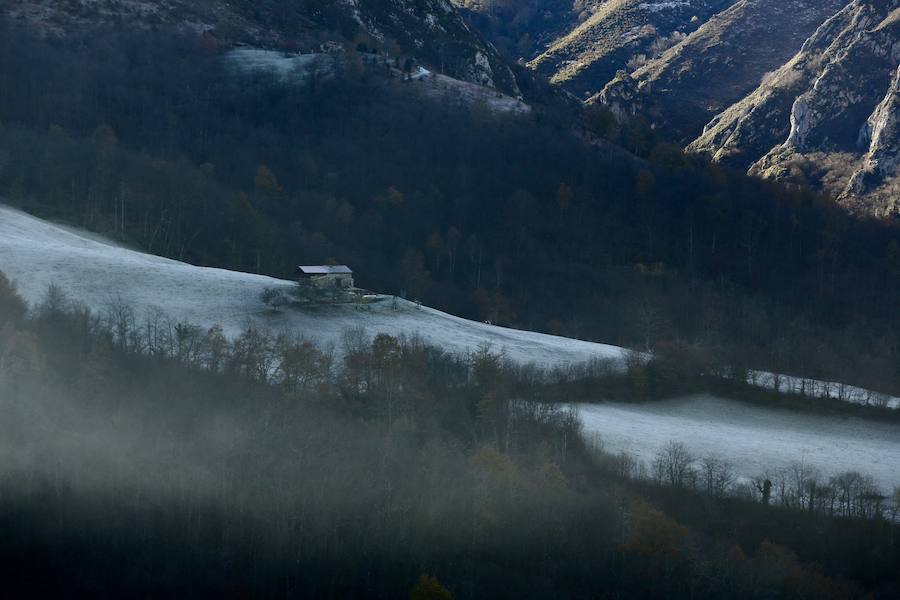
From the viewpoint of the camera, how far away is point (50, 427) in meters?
52.6

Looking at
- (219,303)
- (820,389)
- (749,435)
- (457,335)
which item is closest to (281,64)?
(219,303)

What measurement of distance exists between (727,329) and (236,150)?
202 feet

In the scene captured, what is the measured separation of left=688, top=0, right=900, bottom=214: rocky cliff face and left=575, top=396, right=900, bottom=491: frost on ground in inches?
4106

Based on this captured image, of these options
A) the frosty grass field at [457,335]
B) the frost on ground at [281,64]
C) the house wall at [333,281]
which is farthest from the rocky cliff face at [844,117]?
the house wall at [333,281]

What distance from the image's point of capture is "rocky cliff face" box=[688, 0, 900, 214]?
173m

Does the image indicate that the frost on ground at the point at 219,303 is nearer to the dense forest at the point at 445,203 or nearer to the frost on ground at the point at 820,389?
the frost on ground at the point at 820,389

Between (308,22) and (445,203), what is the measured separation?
2526 inches

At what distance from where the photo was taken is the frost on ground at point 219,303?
73.2 meters

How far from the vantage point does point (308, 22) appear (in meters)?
183

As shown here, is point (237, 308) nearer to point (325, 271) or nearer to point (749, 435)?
point (325, 271)

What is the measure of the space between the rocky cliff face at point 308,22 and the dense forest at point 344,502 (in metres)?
111

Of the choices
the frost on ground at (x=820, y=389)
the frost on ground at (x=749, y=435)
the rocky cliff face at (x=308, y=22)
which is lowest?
the frost on ground at (x=749, y=435)

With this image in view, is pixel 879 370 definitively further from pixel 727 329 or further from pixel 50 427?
pixel 50 427

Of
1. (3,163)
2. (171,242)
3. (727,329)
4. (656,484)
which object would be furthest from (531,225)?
(656,484)
